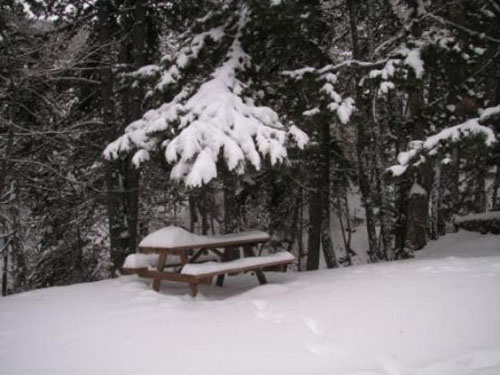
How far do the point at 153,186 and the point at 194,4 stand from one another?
16.6ft

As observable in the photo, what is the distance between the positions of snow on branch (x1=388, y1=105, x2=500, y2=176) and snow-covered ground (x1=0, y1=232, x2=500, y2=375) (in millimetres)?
1676

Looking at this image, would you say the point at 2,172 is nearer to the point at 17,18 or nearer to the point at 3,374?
the point at 17,18

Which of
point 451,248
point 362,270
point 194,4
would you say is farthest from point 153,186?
point 451,248

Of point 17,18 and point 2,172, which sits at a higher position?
point 17,18

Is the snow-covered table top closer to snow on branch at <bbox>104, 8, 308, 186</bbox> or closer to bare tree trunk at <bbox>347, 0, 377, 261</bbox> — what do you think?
snow on branch at <bbox>104, 8, 308, 186</bbox>

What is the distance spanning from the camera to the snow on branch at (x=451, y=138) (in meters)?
6.21

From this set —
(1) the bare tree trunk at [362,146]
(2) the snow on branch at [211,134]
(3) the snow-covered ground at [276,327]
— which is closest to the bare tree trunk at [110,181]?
(2) the snow on branch at [211,134]

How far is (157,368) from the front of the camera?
11.5ft

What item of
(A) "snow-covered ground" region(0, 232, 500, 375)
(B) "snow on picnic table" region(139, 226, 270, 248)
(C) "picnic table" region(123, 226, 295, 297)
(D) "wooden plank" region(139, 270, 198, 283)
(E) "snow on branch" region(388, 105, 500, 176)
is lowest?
(A) "snow-covered ground" region(0, 232, 500, 375)

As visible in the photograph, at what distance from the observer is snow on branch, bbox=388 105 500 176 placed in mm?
6207

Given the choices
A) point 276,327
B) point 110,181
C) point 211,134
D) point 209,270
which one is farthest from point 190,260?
point 110,181

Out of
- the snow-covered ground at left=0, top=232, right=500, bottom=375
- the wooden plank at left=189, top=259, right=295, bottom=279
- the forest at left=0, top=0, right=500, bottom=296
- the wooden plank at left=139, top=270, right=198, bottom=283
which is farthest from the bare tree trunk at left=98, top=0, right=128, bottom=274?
the wooden plank at left=189, top=259, right=295, bottom=279

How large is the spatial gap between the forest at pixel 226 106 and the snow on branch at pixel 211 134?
25mm

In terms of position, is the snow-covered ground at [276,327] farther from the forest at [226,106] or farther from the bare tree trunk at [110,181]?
the bare tree trunk at [110,181]
